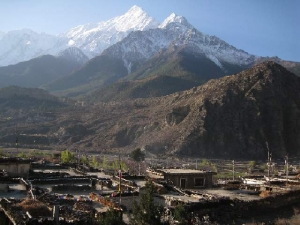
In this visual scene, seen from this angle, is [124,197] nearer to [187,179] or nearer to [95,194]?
[95,194]

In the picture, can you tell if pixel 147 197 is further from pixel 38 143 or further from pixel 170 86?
pixel 170 86

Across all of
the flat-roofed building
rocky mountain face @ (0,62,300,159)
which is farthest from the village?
rocky mountain face @ (0,62,300,159)

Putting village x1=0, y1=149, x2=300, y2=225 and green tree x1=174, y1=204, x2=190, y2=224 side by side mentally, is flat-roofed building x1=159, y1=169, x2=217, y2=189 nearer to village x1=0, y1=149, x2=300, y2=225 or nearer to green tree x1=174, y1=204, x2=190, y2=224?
village x1=0, y1=149, x2=300, y2=225

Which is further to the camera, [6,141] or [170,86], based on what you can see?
[170,86]

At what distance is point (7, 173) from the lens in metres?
40.3

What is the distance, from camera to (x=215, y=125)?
117 meters

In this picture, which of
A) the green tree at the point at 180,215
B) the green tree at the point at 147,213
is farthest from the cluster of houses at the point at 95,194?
the green tree at the point at 180,215

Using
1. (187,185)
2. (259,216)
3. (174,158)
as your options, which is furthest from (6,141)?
(259,216)

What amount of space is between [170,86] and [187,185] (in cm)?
15413

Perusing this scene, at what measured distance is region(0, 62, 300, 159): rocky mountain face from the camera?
11088cm

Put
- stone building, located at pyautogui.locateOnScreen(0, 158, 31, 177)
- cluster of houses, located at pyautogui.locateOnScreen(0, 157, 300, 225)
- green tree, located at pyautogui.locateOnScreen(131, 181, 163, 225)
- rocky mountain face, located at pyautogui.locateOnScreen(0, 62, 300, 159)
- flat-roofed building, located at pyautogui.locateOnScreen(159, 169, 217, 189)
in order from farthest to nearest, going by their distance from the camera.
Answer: rocky mountain face, located at pyautogui.locateOnScreen(0, 62, 300, 159)
flat-roofed building, located at pyautogui.locateOnScreen(159, 169, 217, 189)
stone building, located at pyautogui.locateOnScreen(0, 158, 31, 177)
cluster of houses, located at pyautogui.locateOnScreen(0, 157, 300, 225)
green tree, located at pyautogui.locateOnScreen(131, 181, 163, 225)

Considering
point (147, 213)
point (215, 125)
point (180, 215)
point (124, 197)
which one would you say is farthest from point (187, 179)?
point (215, 125)

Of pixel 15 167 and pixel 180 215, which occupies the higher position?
pixel 15 167

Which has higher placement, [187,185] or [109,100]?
[109,100]
